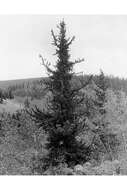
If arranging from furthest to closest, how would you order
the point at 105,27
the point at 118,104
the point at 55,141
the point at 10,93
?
1. the point at 118,104
2. the point at 10,93
3. the point at 105,27
4. the point at 55,141

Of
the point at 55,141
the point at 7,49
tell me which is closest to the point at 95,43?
the point at 7,49

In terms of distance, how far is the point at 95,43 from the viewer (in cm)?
2192

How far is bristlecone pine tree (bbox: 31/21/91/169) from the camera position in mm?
18047

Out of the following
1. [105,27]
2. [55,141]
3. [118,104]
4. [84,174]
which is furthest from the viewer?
[118,104]

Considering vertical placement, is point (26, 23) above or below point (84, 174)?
above

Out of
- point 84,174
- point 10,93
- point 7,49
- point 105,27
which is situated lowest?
→ point 84,174

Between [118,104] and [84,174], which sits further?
[118,104]

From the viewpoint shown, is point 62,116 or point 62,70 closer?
point 62,116

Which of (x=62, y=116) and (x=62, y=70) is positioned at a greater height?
(x=62, y=70)

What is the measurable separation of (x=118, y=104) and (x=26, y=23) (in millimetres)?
14835

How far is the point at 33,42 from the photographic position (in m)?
20.7

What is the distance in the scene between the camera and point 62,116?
1816cm

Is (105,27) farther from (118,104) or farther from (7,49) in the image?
(118,104)

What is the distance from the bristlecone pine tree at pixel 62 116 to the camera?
59.2 ft
